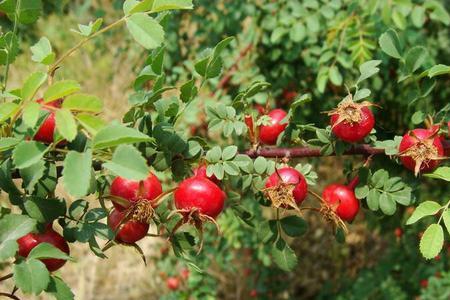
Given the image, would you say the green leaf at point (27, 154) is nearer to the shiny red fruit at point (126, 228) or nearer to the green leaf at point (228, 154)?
the shiny red fruit at point (126, 228)

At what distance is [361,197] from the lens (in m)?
1.11

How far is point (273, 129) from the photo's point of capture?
3.79 ft

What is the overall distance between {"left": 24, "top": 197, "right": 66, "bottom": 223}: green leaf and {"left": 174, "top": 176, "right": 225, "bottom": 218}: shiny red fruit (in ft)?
0.58

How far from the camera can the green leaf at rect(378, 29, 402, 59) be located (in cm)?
117

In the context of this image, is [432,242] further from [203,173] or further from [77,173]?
[77,173]

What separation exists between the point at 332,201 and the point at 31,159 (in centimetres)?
56

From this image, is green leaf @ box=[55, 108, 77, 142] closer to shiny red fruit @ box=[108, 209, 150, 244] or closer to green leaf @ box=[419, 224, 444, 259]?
shiny red fruit @ box=[108, 209, 150, 244]

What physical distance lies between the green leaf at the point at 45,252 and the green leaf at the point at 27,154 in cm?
15

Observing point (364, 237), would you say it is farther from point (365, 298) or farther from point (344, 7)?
point (344, 7)

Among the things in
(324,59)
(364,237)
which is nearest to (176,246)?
(324,59)

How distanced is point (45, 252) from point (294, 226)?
46 centimetres

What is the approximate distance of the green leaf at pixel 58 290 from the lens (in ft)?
2.84

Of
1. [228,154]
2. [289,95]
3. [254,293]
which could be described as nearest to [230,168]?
[228,154]

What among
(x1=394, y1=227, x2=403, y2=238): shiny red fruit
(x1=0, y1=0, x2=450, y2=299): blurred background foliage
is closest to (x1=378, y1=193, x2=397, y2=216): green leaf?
(x1=0, y1=0, x2=450, y2=299): blurred background foliage
